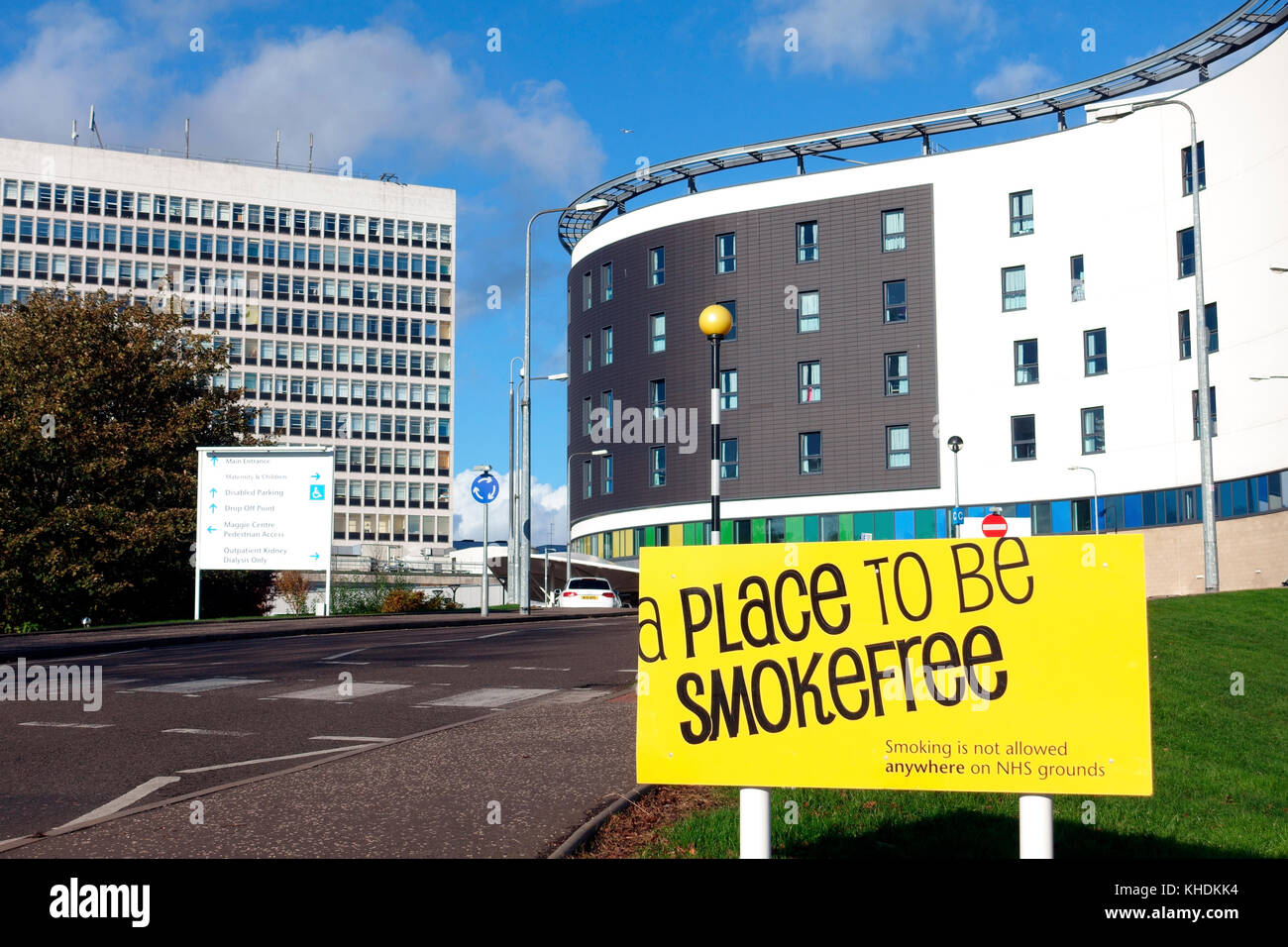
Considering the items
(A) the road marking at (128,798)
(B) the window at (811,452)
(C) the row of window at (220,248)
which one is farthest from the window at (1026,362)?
(C) the row of window at (220,248)

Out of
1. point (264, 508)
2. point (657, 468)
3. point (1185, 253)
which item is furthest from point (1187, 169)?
point (264, 508)

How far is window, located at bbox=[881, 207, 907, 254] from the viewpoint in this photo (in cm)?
6128

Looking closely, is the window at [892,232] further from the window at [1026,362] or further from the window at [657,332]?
the window at [657,332]

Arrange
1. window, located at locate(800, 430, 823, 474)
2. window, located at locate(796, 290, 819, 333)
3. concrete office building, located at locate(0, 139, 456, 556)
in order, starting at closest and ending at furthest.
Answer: window, located at locate(800, 430, 823, 474), window, located at locate(796, 290, 819, 333), concrete office building, located at locate(0, 139, 456, 556)

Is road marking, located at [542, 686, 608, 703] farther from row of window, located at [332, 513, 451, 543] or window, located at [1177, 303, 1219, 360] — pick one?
row of window, located at [332, 513, 451, 543]

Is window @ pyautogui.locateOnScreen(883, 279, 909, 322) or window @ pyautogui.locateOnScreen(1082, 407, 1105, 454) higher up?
window @ pyautogui.locateOnScreen(883, 279, 909, 322)

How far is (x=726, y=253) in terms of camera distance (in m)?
65.7

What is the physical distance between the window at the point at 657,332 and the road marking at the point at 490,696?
54841 millimetres

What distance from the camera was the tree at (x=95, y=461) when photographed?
34.2m

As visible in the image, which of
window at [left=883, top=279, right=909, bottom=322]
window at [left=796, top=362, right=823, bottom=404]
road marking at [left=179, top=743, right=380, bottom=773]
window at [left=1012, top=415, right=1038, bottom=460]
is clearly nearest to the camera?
road marking at [left=179, top=743, right=380, bottom=773]

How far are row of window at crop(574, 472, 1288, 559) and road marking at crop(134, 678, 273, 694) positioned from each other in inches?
1245

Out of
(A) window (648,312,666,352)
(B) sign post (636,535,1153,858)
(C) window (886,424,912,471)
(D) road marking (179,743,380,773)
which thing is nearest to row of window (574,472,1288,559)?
(C) window (886,424,912,471)

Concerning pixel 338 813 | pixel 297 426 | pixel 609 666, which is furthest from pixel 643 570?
pixel 297 426
